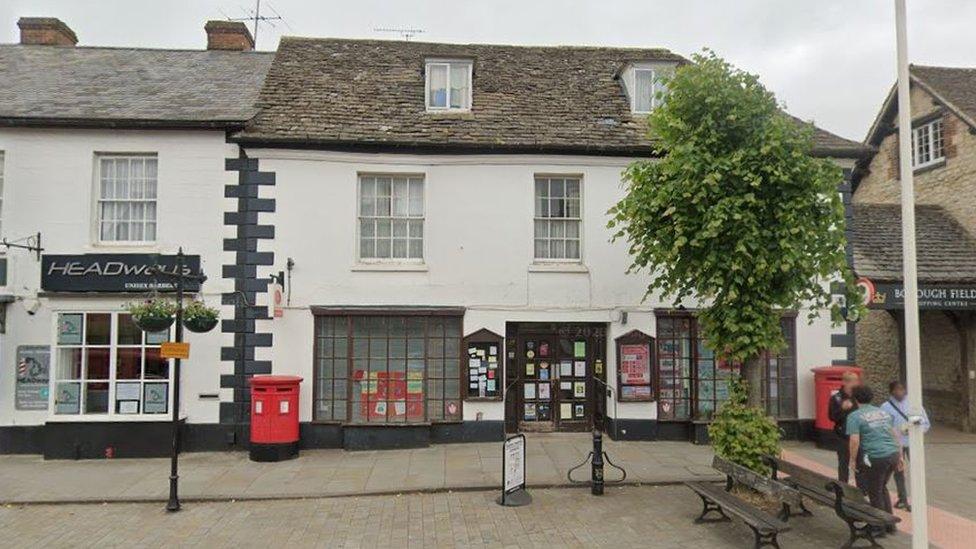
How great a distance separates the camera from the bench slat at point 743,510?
5.94 meters

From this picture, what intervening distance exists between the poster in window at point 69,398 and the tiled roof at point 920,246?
1577 cm

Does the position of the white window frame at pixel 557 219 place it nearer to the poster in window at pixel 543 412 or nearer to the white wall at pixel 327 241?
the white wall at pixel 327 241

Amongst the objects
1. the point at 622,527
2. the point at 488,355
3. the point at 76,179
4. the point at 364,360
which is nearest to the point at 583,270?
the point at 488,355

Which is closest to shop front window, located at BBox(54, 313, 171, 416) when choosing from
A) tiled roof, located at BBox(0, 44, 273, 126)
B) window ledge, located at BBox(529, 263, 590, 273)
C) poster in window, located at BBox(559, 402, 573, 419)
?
tiled roof, located at BBox(0, 44, 273, 126)

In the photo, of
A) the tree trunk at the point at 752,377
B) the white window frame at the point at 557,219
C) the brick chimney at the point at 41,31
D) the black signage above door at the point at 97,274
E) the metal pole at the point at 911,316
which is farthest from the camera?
the brick chimney at the point at 41,31

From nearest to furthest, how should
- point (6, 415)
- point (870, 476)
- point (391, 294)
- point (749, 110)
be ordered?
point (870, 476) → point (749, 110) → point (6, 415) → point (391, 294)

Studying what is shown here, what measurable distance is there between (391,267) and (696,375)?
631 cm

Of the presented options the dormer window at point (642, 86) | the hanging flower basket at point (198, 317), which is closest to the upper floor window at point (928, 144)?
the dormer window at point (642, 86)

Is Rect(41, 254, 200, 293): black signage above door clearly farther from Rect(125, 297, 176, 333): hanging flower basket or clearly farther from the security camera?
Rect(125, 297, 176, 333): hanging flower basket

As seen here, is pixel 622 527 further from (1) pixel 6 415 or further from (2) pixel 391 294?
(1) pixel 6 415

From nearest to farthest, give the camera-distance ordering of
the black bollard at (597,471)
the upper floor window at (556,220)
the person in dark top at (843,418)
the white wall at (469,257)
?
the person in dark top at (843,418) < the black bollard at (597,471) < the white wall at (469,257) < the upper floor window at (556,220)

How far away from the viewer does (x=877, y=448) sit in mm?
6879

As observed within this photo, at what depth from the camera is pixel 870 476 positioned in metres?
6.98

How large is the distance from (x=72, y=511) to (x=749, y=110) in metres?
10.4
